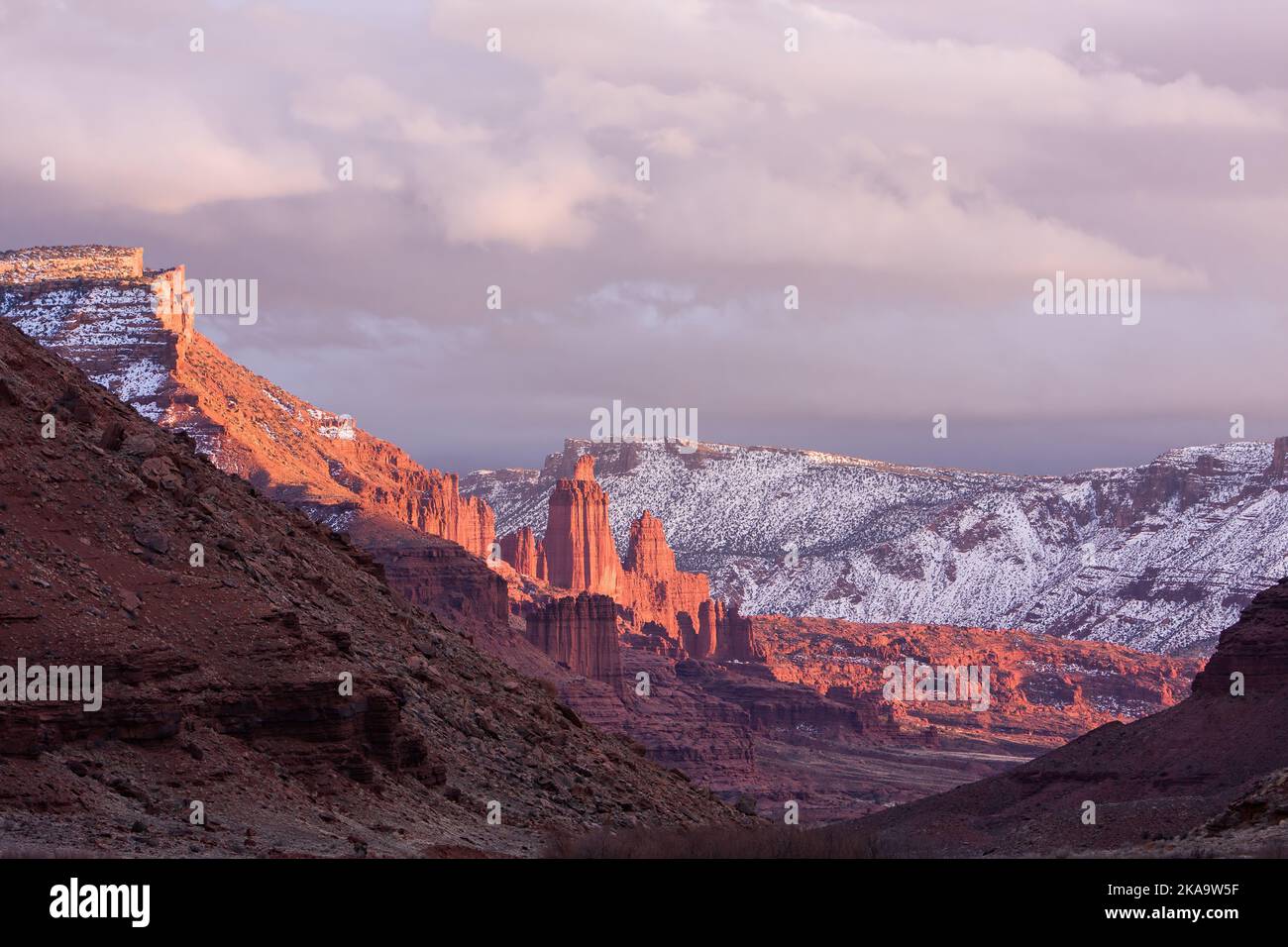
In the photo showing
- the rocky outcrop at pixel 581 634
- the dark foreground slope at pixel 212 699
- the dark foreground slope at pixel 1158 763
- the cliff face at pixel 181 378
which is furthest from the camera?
the rocky outcrop at pixel 581 634

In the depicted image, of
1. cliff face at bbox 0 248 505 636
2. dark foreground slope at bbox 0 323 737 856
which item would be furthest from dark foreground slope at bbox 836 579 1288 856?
cliff face at bbox 0 248 505 636

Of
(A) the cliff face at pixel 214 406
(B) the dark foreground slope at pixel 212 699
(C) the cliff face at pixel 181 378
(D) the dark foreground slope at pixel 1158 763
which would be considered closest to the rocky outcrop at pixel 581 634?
(A) the cliff face at pixel 214 406

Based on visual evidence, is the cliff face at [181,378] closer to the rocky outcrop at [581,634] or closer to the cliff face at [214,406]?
the cliff face at [214,406]

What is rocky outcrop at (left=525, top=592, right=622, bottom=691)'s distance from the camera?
599ft

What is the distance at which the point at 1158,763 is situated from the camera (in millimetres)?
98625

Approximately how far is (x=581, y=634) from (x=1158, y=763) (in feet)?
300

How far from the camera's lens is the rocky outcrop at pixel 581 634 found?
18250cm

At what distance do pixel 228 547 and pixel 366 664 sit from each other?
14.6ft

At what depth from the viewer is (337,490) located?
18162cm

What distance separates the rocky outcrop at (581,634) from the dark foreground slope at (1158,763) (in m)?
76.6

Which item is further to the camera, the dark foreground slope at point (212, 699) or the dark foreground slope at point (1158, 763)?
the dark foreground slope at point (1158, 763)

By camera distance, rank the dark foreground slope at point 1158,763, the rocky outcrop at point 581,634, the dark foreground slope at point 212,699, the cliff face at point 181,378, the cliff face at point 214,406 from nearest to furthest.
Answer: the dark foreground slope at point 212,699 → the dark foreground slope at point 1158,763 → the cliff face at point 214,406 → the cliff face at point 181,378 → the rocky outcrop at point 581,634

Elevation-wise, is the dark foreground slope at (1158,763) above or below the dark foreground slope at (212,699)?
below
